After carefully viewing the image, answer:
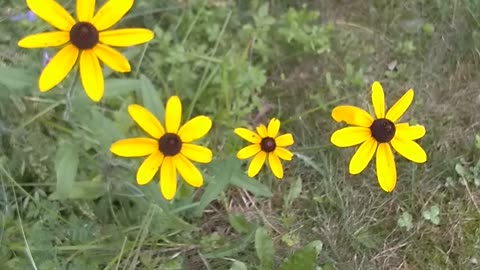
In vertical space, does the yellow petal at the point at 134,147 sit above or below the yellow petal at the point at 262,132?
above

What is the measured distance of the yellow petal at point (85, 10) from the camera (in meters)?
1.27

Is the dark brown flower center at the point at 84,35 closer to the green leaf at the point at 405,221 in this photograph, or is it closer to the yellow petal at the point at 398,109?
the yellow petal at the point at 398,109

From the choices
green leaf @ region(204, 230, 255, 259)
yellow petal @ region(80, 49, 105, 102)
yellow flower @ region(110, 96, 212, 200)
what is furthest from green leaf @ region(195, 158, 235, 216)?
yellow petal @ region(80, 49, 105, 102)

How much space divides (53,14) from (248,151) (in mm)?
467

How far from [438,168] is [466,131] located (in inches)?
5.6

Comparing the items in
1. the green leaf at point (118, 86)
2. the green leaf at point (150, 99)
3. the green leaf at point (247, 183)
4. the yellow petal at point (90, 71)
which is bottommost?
the green leaf at point (247, 183)

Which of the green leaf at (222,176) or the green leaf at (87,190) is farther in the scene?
the green leaf at (87,190)

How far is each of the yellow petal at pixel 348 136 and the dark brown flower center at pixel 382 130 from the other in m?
0.01

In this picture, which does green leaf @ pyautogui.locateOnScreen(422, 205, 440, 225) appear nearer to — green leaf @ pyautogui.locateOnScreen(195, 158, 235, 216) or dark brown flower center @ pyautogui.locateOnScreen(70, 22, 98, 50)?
green leaf @ pyautogui.locateOnScreen(195, 158, 235, 216)

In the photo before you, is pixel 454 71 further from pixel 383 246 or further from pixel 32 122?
pixel 32 122

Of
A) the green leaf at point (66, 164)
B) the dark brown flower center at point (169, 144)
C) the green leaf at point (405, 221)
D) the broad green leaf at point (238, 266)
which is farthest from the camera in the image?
the green leaf at point (405, 221)

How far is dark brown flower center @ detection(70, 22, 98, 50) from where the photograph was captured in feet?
4.10

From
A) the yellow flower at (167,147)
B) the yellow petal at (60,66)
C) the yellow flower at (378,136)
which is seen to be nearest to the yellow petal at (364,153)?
the yellow flower at (378,136)

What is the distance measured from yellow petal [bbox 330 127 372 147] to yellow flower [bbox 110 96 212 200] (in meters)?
0.23
